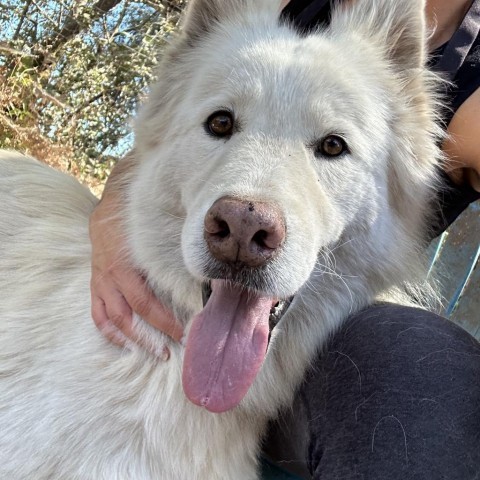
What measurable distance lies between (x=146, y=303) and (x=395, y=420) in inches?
38.1

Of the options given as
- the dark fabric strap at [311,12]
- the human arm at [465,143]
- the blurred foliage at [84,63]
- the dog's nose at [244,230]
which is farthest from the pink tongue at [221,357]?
the blurred foliage at [84,63]

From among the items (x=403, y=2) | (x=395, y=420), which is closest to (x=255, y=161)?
(x=395, y=420)

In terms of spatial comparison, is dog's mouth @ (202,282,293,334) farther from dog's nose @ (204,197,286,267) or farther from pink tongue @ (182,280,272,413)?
dog's nose @ (204,197,286,267)

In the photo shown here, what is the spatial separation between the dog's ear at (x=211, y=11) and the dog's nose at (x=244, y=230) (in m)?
1.16

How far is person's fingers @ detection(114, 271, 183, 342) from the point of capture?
221cm

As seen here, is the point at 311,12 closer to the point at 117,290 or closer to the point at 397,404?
the point at 117,290

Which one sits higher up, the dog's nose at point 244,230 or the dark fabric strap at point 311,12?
the dark fabric strap at point 311,12

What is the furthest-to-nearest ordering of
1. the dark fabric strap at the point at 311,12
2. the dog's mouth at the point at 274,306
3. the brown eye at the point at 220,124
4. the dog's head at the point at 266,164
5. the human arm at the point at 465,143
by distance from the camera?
the dark fabric strap at the point at 311,12, the human arm at the point at 465,143, the brown eye at the point at 220,124, the dog's mouth at the point at 274,306, the dog's head at the point at 266,164

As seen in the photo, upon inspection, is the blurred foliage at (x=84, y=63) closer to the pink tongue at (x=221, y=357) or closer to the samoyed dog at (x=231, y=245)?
the samoyed dog at (x=231, y=245)

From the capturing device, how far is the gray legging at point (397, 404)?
64.8 inches

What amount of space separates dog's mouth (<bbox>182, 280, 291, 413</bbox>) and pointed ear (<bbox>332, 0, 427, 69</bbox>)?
1.16m

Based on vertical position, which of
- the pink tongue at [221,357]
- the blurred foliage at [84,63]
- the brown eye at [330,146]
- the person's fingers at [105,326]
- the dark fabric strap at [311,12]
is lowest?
the blurred foliage at [84,63]

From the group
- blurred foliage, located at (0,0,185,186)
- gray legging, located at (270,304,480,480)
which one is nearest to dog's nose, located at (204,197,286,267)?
gray legging, located at (270,304,480,480)

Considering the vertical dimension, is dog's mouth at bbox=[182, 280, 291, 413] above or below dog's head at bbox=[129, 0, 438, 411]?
below
